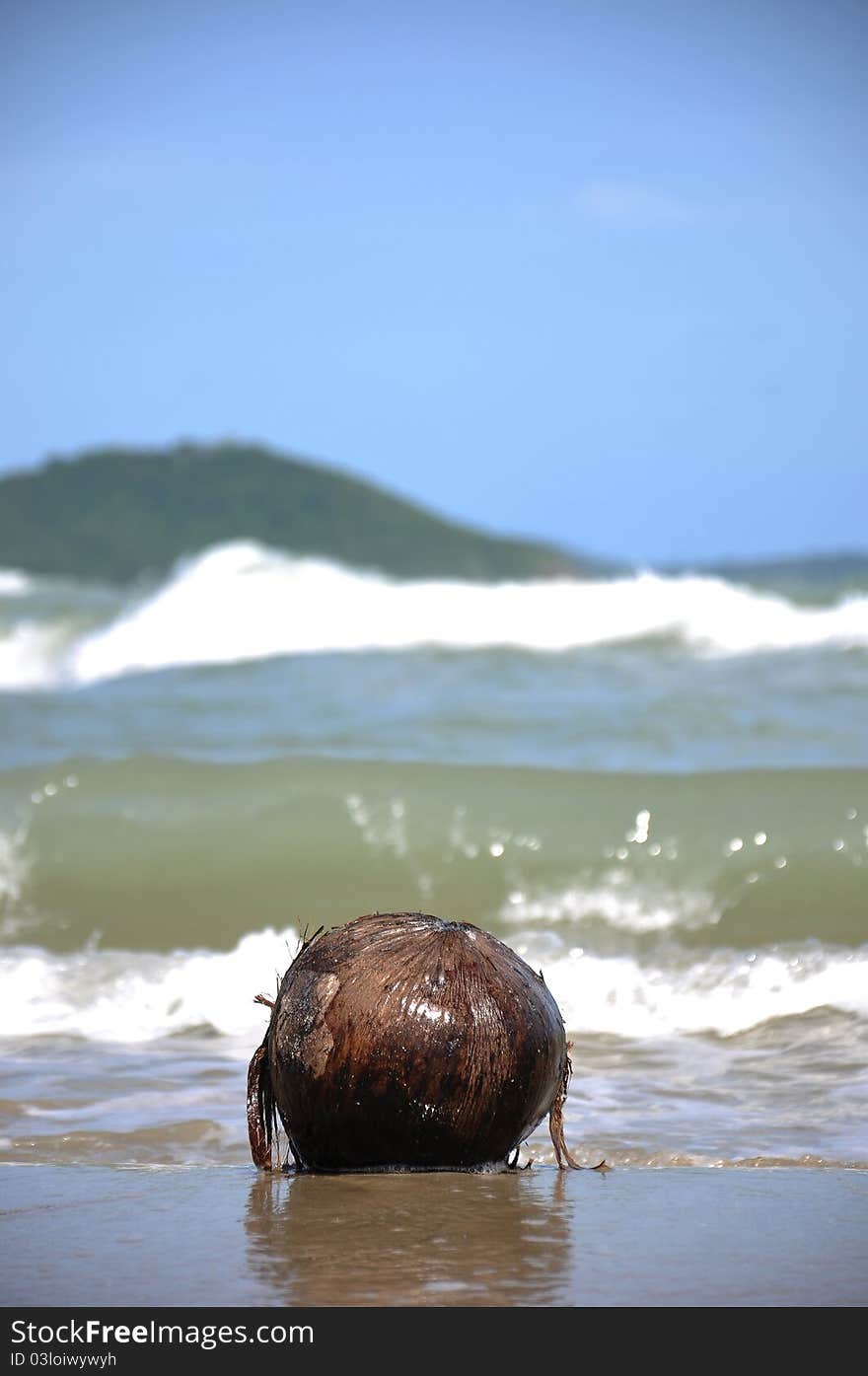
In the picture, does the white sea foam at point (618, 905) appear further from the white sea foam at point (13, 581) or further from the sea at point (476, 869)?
the white sea foam at point (13, 581)

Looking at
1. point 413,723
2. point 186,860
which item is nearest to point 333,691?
point 413,723

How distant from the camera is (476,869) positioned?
10.4 meters

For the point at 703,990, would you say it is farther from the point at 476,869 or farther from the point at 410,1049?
the point at 410,1049

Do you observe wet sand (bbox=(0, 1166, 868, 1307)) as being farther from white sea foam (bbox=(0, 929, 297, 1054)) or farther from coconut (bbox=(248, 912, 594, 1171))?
white sea foam (bbox=(0, 929, 297, 1054))

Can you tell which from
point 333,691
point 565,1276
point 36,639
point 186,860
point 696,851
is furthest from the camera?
point 36,639

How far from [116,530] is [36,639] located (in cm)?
1598

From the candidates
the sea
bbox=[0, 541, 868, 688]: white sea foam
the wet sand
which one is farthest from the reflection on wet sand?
bbox=[0, 541, 868, 688]: white sea foam

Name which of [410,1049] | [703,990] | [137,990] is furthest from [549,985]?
[410,1049]

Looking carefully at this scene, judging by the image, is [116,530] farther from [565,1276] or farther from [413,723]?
[565,1276]

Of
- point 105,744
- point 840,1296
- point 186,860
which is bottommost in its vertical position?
point 840,1296

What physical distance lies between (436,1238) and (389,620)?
65.4 feet

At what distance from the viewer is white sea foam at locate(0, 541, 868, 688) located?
21719 millimetres

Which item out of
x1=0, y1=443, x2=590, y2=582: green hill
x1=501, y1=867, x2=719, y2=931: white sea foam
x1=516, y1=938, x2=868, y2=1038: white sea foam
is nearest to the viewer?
x1=516, y1=938, x2=868, y2=1038: white sea foam
